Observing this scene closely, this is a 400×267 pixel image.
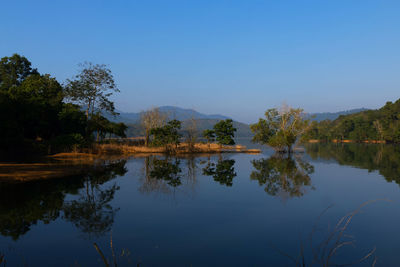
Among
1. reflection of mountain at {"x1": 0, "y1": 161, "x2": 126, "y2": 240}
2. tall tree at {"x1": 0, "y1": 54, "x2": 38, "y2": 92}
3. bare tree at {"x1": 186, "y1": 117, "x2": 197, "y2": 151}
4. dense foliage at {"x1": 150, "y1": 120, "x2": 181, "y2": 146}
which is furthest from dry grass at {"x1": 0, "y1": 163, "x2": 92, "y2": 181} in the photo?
tall tree at {"x1": 0, "y1": 54, "x2": 38, "y2": 92}

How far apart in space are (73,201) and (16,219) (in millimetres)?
2804

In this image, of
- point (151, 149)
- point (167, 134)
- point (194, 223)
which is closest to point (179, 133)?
point (167, 134)

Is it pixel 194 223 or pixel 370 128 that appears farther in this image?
pixel 370 128

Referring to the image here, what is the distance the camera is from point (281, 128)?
44594 millimetres

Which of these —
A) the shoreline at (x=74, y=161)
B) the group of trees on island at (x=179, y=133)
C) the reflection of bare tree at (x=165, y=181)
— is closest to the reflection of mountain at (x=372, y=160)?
the shoreline at (x=74, y=161)

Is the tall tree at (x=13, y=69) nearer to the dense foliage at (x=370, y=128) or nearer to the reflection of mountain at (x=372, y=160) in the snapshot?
the reflection of mountain at (x=372, y=160)

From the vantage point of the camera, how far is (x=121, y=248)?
316 inches

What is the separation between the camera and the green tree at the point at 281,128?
43219 millimetres

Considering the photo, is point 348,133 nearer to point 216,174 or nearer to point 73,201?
point 216,174

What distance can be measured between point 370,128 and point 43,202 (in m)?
116

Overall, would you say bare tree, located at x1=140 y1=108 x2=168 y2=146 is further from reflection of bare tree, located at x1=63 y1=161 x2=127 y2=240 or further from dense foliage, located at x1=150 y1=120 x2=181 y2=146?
reflection of bare tree, located at x1=63 y1=161 x2=127 y2=240

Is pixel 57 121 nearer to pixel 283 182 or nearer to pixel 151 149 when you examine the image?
pixel 151 149

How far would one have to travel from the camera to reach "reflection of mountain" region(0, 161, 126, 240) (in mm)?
9953

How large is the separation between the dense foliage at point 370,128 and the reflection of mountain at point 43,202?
3158 inches
